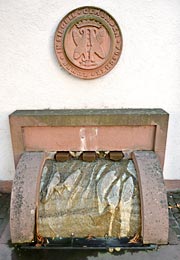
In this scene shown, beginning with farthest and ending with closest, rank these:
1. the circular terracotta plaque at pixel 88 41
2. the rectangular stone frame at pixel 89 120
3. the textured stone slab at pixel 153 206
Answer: the rectangular stone frame at pixel 89 120
the circular terracotta plaque at pixel 88 41
the textured stone slab at pixel 153 206

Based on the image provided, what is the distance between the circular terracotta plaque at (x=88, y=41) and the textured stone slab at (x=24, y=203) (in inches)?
62.2

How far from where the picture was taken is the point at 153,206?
270 centimetres

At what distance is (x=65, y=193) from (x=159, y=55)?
7.76ft

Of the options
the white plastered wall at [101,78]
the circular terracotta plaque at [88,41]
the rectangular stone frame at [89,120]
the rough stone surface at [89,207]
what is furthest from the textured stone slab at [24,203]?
the circular terracotta plaque at [88,41]

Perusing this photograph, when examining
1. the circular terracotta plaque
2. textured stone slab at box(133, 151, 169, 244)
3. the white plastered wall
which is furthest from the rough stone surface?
the circular terracotta plaque

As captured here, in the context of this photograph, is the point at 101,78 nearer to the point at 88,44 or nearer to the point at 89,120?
the point at 88,44

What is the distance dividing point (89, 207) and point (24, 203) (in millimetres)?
816

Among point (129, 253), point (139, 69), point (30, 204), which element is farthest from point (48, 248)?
point (139, 69)

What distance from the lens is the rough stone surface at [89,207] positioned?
2.77 m

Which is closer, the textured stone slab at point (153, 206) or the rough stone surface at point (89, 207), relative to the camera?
the textured stone slab at point (153, 206)

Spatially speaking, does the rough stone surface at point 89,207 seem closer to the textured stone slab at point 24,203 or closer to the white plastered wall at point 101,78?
the textured stone slab at point 24,203

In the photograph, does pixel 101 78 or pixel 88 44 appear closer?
pixel 88 44

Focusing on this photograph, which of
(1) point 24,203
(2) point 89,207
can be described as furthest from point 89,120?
(1) point 24,203

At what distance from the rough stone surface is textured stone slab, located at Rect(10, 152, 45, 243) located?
0.40ft
